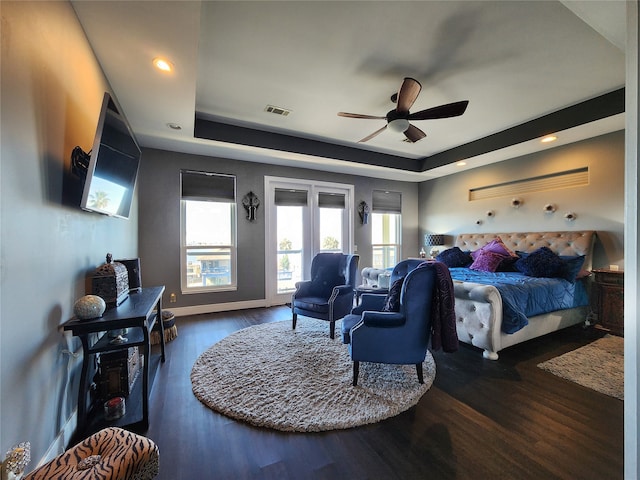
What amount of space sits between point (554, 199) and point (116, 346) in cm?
587

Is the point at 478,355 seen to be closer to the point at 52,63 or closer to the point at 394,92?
the point at 394,92

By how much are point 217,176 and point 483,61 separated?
154 inches

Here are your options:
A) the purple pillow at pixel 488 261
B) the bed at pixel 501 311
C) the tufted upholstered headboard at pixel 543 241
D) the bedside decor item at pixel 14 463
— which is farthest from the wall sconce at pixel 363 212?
the bedside decor item at pixel 14 463

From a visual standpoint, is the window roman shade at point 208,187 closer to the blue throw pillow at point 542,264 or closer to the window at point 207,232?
the window at point 207,232

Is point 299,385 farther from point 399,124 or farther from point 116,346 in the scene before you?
point 399,124

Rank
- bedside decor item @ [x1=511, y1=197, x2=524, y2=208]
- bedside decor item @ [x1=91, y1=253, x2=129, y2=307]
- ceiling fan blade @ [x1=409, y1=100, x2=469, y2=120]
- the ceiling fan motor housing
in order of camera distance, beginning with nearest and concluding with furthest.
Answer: bedside decor item @ [x1=91, y1=253, x2=129, y2=307] → ceiling fan blade @ [x1=409, y1=100, x2=469, y2=120] → the ceiling fan motor housing → bedside decor item @ [x1=511, y1=197, x2=524, y2=208]


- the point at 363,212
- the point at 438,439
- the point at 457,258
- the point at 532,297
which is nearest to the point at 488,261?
the point at 457,258

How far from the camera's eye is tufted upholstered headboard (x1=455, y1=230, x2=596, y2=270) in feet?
11.9

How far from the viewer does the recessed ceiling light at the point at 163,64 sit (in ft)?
6.52

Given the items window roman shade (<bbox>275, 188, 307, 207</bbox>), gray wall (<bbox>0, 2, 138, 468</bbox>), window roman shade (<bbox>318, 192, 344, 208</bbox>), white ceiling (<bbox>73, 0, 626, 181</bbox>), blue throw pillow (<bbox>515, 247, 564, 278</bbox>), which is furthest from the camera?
window roman shade (<bbox>318, 192, 344, 208</bbox>)

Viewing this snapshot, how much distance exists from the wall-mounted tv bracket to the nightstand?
5.60m

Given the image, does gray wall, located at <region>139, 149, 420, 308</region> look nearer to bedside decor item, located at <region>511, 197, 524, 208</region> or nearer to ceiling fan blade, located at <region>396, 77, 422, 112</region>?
ceiling fan blade, located at <region>396, 77, 422, 112</region>

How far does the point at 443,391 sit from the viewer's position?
2.14m

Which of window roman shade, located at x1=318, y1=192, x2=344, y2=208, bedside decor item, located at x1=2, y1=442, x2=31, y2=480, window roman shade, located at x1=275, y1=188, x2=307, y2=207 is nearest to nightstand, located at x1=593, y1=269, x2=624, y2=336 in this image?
window roman shade, located at x1=318, y1=192, x2=344, y2=208
